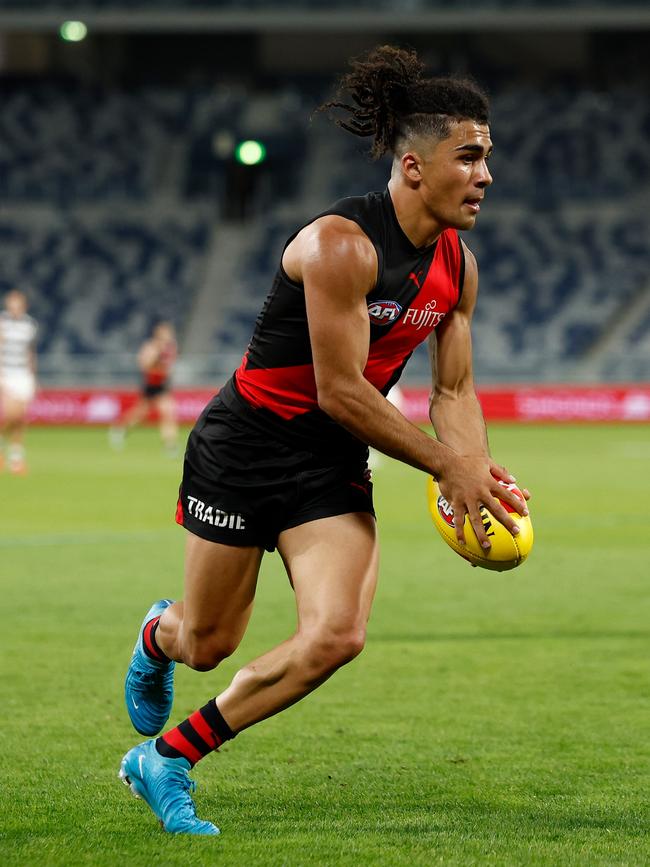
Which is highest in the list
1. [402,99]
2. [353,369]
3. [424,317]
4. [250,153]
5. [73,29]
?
[73,29]

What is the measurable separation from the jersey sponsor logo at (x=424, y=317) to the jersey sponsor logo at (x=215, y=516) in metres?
0.90

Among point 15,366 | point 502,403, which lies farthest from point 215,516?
point 502,403

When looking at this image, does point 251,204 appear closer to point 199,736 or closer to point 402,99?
point 402,99

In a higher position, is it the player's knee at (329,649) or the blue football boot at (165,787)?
the player's knee at (329,649)

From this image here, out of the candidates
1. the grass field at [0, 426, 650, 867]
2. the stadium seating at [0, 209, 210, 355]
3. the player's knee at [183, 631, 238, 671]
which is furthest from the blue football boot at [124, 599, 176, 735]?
the stadium seating at [0, 209, 210, 355]

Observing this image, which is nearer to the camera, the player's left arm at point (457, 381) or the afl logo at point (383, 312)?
the afl logo at point (383, 312)

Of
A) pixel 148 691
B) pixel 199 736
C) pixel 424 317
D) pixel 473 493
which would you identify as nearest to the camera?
pixel 473 493

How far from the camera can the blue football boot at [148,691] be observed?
5336 millimetres

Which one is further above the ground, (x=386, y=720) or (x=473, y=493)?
(x=473, y=493)

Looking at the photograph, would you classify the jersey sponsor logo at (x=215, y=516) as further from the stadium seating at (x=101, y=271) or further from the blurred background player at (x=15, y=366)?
the stadium seating at (x=101, y=271)

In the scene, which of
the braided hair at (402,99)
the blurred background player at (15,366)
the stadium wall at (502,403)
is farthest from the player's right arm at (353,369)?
the stadium wall at (502,403)

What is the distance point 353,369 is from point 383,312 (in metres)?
0.34

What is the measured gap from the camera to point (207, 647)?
4.92 metres

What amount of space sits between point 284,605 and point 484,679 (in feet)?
Answer: 8.53
